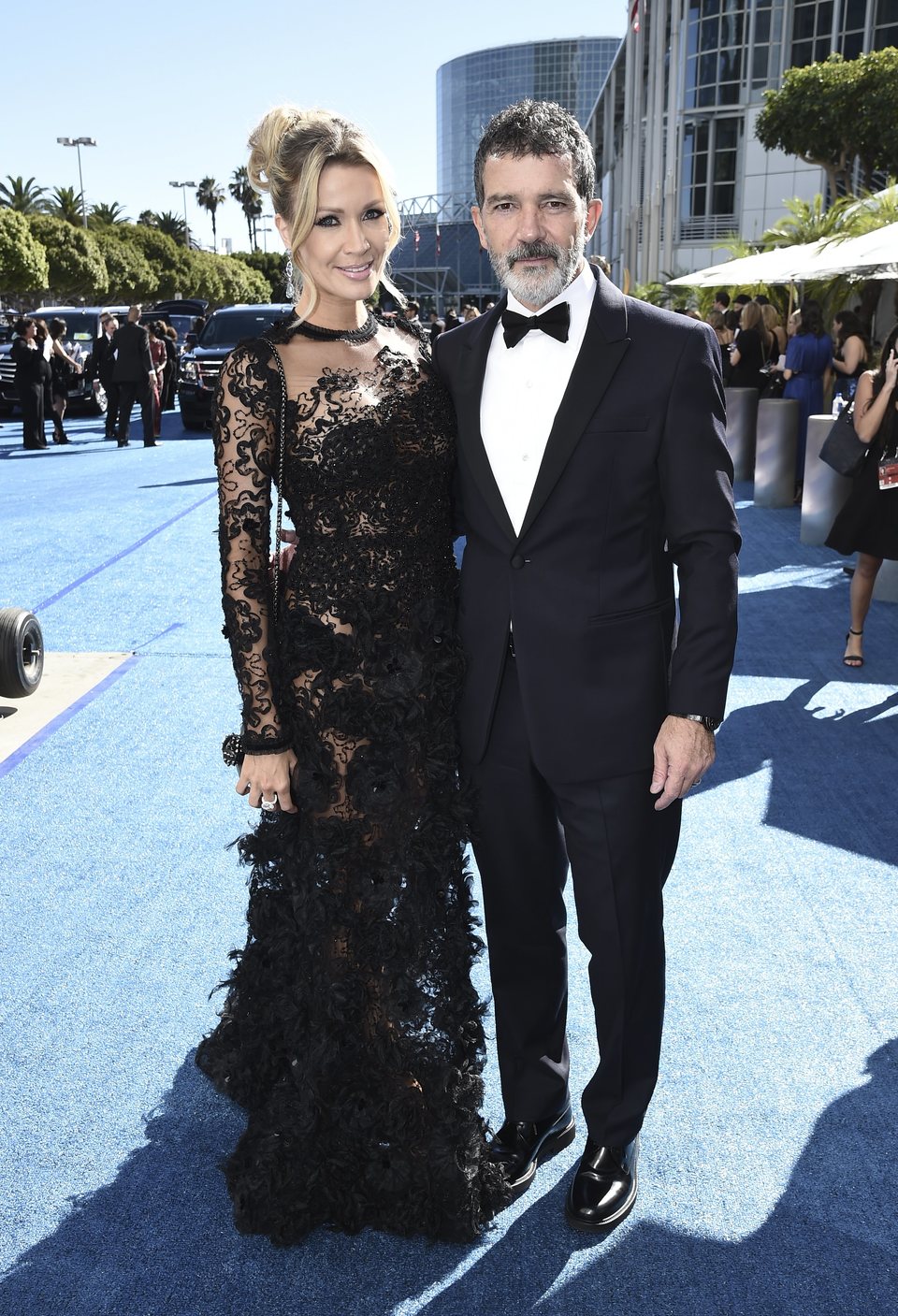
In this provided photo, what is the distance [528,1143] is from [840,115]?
105 ft

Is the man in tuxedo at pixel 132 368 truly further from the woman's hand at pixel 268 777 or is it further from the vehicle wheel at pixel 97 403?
the woman's hand at pixel 268 777

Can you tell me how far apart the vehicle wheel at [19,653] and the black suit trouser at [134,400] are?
1138 centimetres

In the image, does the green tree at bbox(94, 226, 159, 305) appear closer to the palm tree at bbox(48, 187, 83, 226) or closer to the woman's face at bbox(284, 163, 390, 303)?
the palm tree at bbox(48, 187, 83, 226)

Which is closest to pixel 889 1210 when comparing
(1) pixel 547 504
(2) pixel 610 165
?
(1) pixel 547 504

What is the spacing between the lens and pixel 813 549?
9.45 meters

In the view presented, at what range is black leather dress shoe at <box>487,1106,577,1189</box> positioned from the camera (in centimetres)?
267

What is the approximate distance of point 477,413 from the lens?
2.40 meters

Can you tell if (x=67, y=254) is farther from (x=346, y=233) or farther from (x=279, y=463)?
(x=279, y=463)

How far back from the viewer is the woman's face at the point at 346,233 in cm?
233

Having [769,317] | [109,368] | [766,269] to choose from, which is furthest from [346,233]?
[109,368]

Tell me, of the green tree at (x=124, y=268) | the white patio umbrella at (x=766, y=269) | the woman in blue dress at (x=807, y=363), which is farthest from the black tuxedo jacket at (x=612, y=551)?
the green tree at (x=124, y=268)

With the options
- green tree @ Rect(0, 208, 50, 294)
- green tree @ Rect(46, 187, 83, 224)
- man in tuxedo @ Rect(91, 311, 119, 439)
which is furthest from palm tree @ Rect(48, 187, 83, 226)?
man in tuxedo @ Rect(91, 311, 119, 439)

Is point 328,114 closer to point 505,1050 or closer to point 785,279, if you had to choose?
point 505,1050

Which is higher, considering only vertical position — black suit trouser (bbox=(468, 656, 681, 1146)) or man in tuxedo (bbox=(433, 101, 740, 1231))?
man in tuxedo (bbox=(433, 101, 740, 1231))
